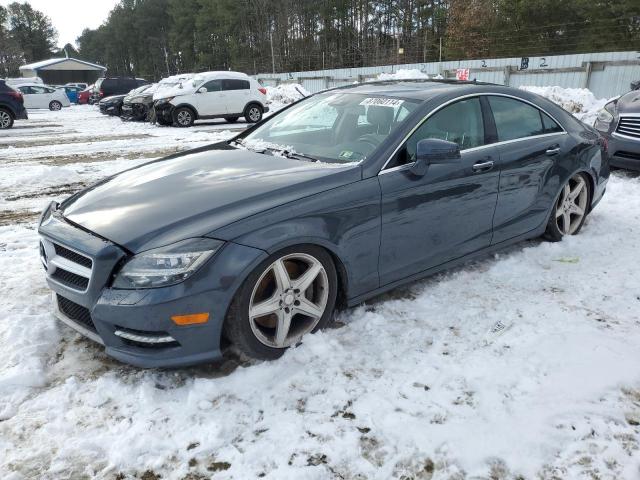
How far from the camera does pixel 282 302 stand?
114 inches

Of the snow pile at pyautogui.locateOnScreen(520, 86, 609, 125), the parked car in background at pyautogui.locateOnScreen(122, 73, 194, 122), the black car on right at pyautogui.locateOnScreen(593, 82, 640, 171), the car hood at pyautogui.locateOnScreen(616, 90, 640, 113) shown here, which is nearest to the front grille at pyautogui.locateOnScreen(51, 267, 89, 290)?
the black car on right at pyautogui.locateOnScreen(593, 82, 640, 171)

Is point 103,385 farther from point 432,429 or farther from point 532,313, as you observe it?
point 532,313

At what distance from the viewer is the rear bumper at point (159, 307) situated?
2500 mm

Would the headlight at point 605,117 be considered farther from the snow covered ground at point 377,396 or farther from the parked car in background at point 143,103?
the parked car in background at point 143,103

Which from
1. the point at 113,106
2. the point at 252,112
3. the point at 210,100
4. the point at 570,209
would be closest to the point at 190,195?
the point at 570,209

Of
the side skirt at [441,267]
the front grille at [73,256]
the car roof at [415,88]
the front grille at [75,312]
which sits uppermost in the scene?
the car roof at [415,88]

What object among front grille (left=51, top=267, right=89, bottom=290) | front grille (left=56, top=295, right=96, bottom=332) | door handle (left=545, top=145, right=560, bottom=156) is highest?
door handle (left=545, top=145, right=560, bottom=156)

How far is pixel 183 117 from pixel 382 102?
47.5 feet

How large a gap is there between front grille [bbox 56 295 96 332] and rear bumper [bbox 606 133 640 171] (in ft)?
23.9

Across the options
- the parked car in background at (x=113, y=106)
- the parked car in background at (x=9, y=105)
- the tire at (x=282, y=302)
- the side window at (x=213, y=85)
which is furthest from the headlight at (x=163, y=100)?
the tire at (x=282, y=302)

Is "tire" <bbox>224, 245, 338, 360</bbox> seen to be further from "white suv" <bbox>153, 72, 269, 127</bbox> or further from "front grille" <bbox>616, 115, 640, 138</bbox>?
"white suv" <bbox>153, 72, 269, 127</bbox>

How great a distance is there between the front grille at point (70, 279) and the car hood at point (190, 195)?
261 mm

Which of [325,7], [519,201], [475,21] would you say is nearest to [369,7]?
[325,7]

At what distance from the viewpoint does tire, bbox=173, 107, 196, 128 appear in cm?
Answer: 1680
